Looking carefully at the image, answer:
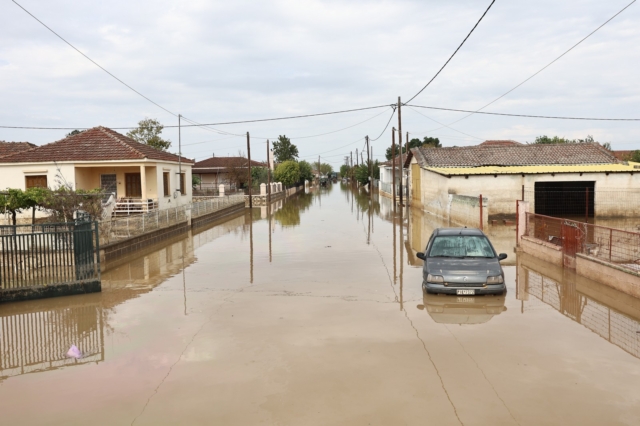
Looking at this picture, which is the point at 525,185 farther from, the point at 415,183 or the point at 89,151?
the point at 89,151

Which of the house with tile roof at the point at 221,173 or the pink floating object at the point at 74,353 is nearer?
the pink floating object at the point at 74,353

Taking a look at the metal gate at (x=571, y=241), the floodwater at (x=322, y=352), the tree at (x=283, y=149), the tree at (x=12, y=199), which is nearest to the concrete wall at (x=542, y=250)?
the metal gate at (x=571, y=241)

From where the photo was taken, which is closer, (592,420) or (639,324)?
(592,420)

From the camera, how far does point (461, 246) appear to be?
12258mm

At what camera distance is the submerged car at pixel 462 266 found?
35.8ft

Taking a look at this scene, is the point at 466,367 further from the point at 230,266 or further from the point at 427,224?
the point at 427,224

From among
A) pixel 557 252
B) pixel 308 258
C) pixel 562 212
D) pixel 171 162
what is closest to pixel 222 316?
pixel 308 258

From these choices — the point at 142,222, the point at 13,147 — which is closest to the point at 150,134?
the point at 13,147

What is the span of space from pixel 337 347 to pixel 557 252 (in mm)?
9451

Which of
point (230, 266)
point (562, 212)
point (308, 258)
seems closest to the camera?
point (230, 266)

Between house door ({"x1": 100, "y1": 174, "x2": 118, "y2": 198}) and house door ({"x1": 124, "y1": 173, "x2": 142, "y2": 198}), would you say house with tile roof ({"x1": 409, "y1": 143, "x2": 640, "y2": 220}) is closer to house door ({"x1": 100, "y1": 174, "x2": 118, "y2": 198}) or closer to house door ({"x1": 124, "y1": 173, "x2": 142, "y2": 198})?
house door ({"x1": 124, "y1": 173, "x2": 142, "y2": 198})

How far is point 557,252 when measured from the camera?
1466 centimetres

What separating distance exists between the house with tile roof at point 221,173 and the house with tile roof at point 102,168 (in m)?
29.5

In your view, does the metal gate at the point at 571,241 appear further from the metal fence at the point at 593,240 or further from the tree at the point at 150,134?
the tree at the point at 150,134
